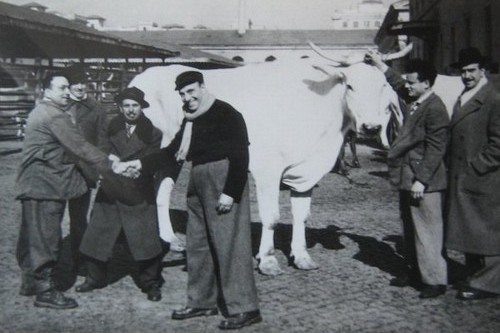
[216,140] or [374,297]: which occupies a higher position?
[216,140]

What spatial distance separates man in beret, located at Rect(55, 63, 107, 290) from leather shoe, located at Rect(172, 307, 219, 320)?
1.35 metres

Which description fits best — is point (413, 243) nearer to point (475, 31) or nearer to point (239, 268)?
point (239, 268)

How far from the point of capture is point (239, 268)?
4180mm

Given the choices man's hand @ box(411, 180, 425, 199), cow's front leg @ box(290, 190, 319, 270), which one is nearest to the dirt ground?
cow's front leg @ box(290, 190, 319, 270)

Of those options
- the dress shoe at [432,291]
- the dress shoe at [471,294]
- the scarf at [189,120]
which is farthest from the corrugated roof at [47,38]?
the dress shoe at [471,294]

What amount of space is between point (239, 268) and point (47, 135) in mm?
1878

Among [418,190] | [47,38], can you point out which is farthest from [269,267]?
[47,38]

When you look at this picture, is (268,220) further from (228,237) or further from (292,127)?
(228,237)

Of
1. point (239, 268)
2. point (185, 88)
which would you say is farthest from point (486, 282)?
point (185, 88)

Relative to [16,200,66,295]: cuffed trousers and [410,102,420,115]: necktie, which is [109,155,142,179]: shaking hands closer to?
[16,200,66,295]: cuffed trousers

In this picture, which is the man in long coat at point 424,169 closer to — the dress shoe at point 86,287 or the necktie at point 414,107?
the necktie at point 414,107

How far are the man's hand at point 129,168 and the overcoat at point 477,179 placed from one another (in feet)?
8.80

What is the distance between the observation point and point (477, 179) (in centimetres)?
472

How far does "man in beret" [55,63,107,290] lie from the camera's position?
Result: 5.30m
